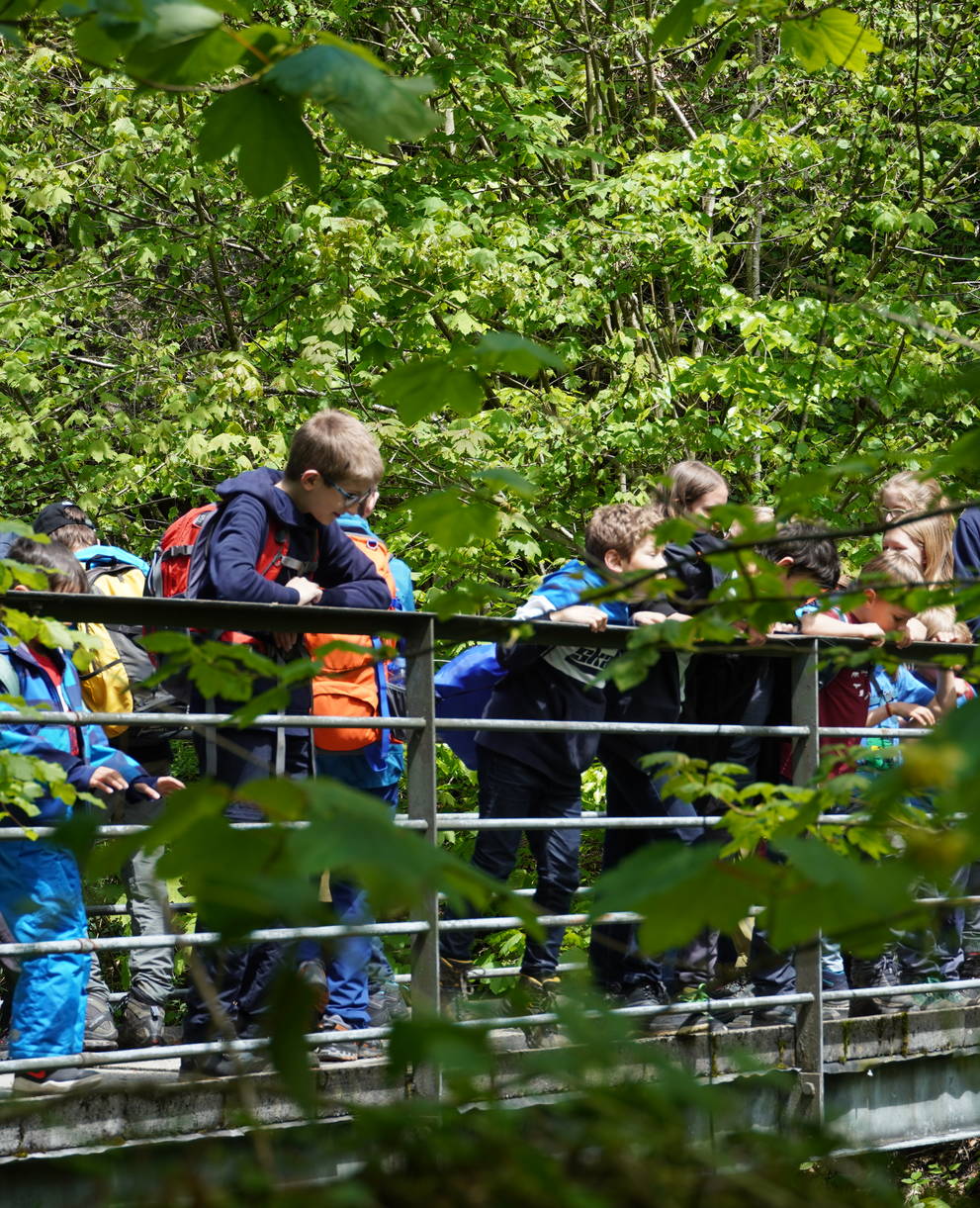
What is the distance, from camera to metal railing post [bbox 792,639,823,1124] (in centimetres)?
430

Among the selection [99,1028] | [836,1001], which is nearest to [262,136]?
[99,1028]

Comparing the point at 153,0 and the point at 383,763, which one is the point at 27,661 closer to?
the point at 383,763

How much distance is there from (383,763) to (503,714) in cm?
41

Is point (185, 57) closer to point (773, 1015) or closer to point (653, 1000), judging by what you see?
point (653, 1000)

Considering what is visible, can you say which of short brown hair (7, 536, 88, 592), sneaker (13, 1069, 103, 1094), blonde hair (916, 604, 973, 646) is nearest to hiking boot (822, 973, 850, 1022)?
blonde hair (916, 604, 973, 646)

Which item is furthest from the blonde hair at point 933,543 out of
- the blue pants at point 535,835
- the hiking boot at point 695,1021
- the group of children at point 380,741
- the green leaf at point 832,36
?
the green leaf at point 832,36

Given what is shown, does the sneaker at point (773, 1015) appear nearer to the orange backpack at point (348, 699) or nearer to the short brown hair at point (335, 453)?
the orange backpack at point (348, 699)

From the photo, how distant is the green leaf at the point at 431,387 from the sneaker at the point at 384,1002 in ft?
9.65

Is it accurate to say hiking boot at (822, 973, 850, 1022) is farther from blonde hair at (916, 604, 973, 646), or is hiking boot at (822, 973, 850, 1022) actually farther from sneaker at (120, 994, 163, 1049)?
sneaker at (120, 994, 163, 1049)

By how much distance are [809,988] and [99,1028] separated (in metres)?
2.25

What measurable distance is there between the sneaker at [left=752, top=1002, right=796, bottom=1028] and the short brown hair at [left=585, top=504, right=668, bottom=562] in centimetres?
146

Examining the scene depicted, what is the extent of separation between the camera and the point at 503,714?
4.58 m

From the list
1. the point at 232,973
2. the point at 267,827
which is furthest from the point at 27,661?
the point at 267,827

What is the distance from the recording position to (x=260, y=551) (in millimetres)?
4176
